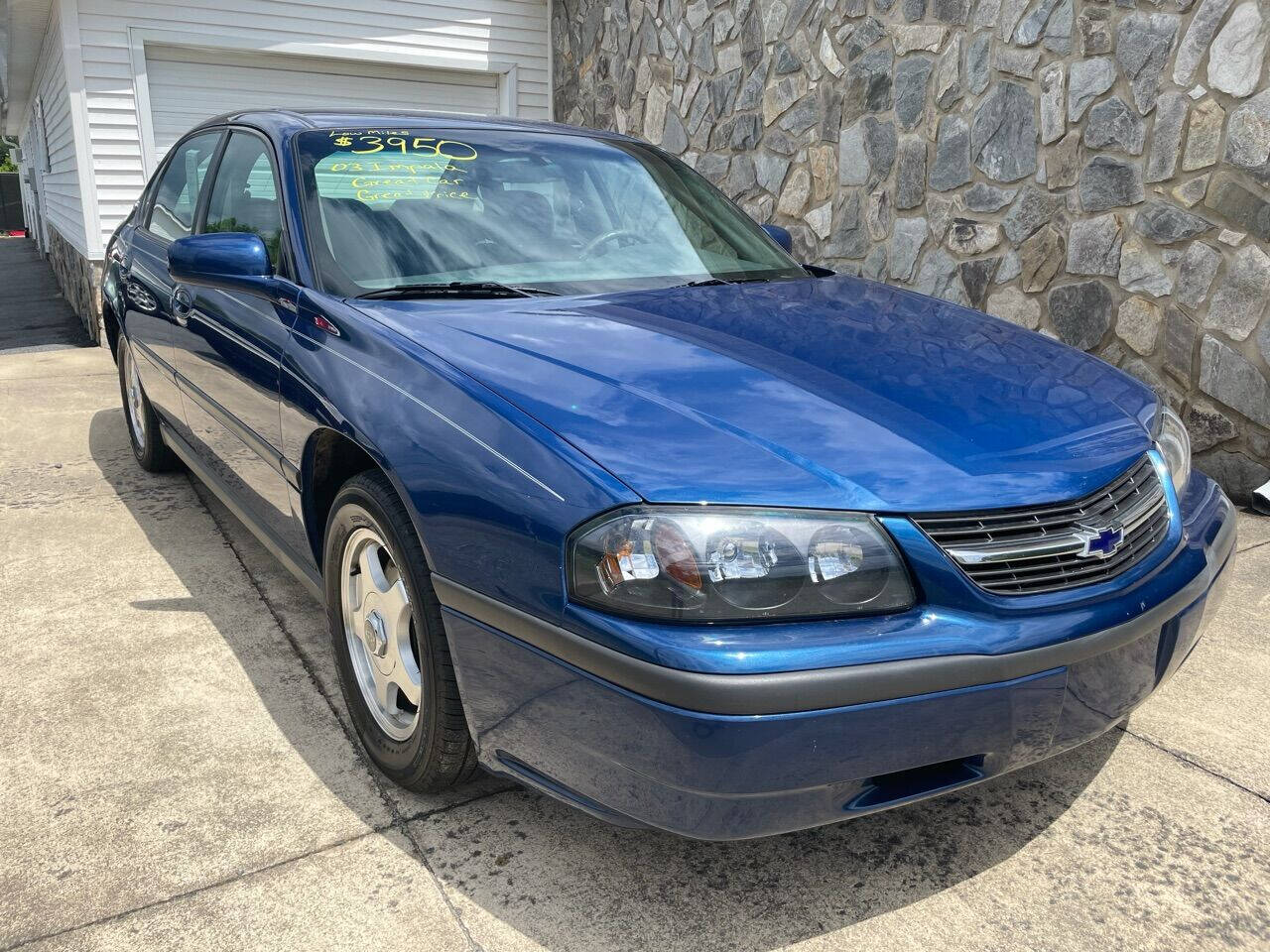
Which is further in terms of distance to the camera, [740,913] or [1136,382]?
[1136,382]

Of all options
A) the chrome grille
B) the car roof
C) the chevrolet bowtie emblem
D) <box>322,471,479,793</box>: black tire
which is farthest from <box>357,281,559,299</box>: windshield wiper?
the chevrolet bowtie emblem

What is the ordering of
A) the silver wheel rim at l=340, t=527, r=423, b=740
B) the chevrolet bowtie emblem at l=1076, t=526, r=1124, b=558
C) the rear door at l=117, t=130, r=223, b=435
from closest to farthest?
1. the chevrolet bowtie emblem at l=1076, t=526, r=1124, b=558
2. the silver wheel rim at l=340, t=527, r=423, b=740
3. the rear door at l=117, t=130, r=223, b=435

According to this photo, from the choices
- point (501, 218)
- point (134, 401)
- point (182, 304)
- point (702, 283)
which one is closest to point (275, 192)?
point (501, 218)

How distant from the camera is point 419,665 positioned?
2268 mm

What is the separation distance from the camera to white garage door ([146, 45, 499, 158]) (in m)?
9.09

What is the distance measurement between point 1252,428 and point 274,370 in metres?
4.04

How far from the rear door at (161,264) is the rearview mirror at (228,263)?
2.83 feet

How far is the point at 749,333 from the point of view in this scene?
2463 millimetres

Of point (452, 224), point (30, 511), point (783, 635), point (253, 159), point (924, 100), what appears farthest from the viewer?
point (924, 100)

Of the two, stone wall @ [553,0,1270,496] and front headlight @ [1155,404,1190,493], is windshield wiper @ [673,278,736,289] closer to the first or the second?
front headlight @ [1155,404,1190,493]

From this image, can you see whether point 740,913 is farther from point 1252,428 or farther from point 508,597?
point 1252,428

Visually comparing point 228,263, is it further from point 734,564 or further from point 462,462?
point 734,564

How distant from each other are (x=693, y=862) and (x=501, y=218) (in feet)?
5.85

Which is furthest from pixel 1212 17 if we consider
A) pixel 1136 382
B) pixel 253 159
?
pixel 253 159
